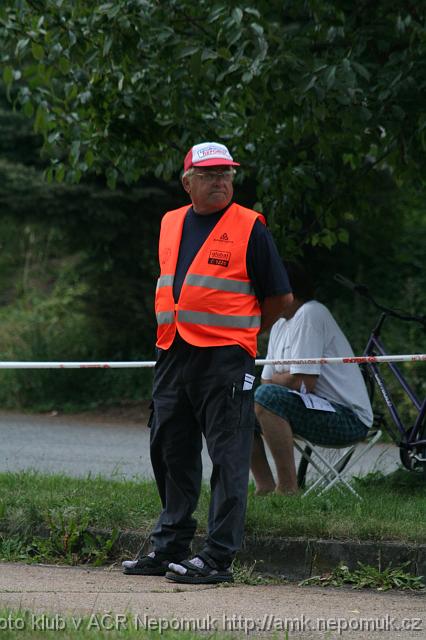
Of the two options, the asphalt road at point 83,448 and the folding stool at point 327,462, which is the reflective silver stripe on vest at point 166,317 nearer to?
the folding stool at point 327,462

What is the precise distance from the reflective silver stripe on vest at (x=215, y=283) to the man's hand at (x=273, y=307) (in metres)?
0.17

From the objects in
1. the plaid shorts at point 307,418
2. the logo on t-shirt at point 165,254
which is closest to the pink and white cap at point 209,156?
the logo on t-shirt at point 165,254

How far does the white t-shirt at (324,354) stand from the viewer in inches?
291

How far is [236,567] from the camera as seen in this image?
623cm

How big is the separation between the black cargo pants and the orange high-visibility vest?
0.23ft

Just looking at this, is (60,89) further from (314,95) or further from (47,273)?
(47,273)

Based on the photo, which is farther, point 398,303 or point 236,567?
point 398,303

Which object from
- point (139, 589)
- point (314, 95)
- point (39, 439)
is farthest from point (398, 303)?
point (139, 589)

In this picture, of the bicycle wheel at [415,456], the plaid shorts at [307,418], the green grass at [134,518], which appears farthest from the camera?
the bicycle wheel at [415,456]

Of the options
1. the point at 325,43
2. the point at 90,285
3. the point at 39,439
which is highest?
the point at 325,43

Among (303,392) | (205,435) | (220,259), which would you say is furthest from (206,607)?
(303,392)

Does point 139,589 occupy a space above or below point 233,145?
below

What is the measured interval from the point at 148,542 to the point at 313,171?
9.80ft

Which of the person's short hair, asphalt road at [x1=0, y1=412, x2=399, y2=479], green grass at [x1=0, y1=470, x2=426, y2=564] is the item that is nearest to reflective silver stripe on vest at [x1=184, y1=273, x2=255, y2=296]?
green grass at [x1=0, y1=470, x2=426, y2=564]
